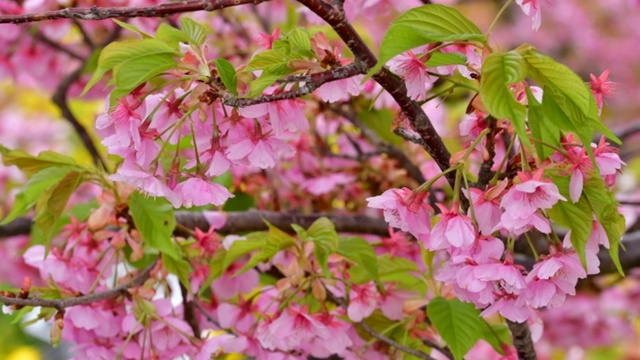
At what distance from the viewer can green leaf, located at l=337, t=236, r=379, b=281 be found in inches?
35.2

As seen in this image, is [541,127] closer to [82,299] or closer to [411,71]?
[411,71]

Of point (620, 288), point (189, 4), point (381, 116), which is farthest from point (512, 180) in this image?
point (620, 288)

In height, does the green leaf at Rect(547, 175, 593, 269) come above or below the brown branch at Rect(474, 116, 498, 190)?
→ below

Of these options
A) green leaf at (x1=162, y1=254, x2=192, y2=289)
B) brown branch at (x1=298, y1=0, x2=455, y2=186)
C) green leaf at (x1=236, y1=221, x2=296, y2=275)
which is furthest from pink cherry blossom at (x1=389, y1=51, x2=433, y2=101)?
green leaf at (x1=162, y1=254, x2=192, y2=289)

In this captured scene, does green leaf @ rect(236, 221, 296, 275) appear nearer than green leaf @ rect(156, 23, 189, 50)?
No

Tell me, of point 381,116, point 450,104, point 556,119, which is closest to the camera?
point 556,119

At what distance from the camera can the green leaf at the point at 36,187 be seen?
2.84ft

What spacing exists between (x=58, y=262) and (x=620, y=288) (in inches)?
58.6

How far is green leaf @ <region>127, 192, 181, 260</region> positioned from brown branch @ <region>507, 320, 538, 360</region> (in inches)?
13.6

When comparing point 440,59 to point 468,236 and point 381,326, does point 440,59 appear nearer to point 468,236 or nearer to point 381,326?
point 468,236

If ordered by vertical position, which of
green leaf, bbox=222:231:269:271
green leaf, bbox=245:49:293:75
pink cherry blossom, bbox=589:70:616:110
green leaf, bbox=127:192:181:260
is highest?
green leaf, bbox=245:49:293:75

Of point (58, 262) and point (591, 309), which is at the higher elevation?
point (58, 262)

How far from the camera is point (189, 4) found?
64 centimetres

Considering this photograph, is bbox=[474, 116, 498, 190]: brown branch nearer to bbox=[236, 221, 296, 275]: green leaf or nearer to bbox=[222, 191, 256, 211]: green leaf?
bbox=[236, 221, 296, 275]: green leaf
